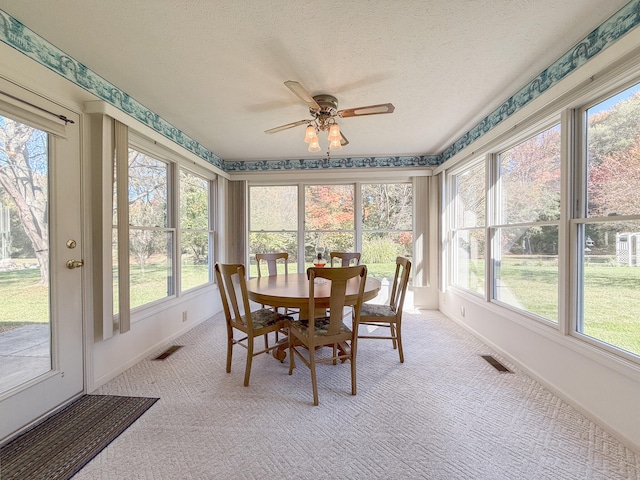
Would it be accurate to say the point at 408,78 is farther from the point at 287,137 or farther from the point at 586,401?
the point at 586,401

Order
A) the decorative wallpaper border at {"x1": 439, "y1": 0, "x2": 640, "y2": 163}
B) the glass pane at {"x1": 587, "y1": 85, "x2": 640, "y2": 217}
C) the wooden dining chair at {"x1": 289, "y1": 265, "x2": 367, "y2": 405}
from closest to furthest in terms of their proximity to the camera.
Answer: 1. the decorative wallpaper border at {"x1": 439, "y1": 0, "x2": 640, "y2": 163}
2. the glass pane at {"x1": 587, "y1": 85, "x2": 640, "y2": 217}
3. the wooden dining chair at {"x1": 289, "y1": 265, "x2": 367, "y2": 405}

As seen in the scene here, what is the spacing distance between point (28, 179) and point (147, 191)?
1184mm

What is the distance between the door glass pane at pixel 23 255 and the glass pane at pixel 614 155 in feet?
12.0

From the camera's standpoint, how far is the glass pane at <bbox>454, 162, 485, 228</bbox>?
3.22 m

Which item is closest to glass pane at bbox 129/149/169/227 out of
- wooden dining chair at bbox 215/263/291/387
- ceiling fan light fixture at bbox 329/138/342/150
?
wooden dining chair at bbox 215/263/291/387

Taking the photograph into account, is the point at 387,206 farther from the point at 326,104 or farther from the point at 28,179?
the point at 28,179

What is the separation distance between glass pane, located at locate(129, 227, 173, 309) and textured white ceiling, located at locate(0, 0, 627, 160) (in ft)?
4.27

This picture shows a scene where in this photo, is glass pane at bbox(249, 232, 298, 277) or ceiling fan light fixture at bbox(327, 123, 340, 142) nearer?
ceiling fan light fixture at bbox(327, 123, 340, 142)

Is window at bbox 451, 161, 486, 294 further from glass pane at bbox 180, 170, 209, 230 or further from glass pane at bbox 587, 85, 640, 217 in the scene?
glass pane at bbox 180, 170, 209, 230

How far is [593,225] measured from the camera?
1.82 meters

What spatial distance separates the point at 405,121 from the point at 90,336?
137 inches

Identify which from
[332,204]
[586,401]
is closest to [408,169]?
[332,204]

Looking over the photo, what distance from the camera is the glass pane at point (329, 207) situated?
4.44 metres

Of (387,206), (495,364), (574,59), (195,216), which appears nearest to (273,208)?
(195,216)
